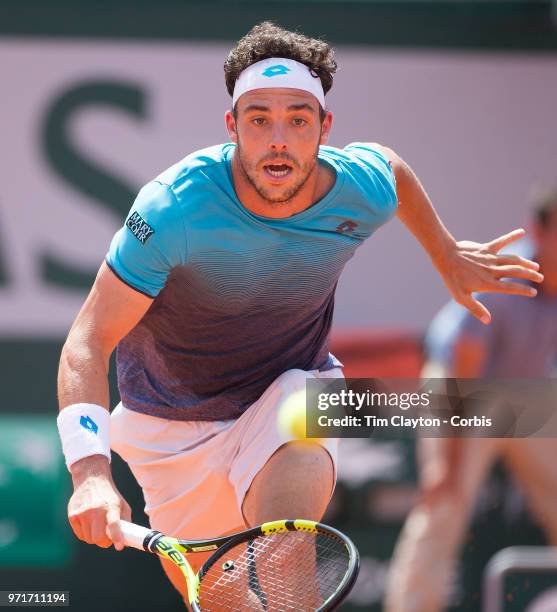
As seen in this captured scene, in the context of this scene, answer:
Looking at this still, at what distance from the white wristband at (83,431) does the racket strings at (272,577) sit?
50 centimetres

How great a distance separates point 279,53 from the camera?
4426 millimetres

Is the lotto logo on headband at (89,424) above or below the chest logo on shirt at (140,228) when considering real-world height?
below

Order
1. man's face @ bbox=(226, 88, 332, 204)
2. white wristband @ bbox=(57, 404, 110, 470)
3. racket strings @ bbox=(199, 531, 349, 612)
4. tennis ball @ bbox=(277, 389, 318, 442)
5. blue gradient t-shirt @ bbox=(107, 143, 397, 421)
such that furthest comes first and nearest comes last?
tennis ball @ bbox=(277, 389, 318, 442) → man's face @ bbox=(226, 88, 332, 204) → blue gradient t-shirt @ bbox=(107, 143, 397, 421) → racket strings @ bbox=(199, 531, 349, 612) → white wristband @ bbox=(57, 404, 110, 470)

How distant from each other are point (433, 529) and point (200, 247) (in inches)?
122

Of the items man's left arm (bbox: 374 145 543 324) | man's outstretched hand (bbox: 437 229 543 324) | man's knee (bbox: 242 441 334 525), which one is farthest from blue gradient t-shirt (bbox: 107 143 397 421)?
man's outstretched hand (bbox: 437 229 543 324)

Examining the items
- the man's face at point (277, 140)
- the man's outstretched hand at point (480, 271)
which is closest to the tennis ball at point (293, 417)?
the man's face at point (277, 140)

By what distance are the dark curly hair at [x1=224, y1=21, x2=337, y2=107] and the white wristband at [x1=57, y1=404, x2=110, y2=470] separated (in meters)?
1.21

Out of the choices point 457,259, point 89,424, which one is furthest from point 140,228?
point 457,259

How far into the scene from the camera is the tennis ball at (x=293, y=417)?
4336 millimetres

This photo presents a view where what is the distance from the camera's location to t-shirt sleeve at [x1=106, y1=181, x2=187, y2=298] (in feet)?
13.3

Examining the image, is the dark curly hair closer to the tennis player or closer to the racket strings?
the tennis player

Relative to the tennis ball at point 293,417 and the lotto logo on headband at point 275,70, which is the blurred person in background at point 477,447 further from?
the lotto logo on headband at point 275,70

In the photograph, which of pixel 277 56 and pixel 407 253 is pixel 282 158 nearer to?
pixel 277 56

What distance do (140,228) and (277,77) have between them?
0.67 meters
